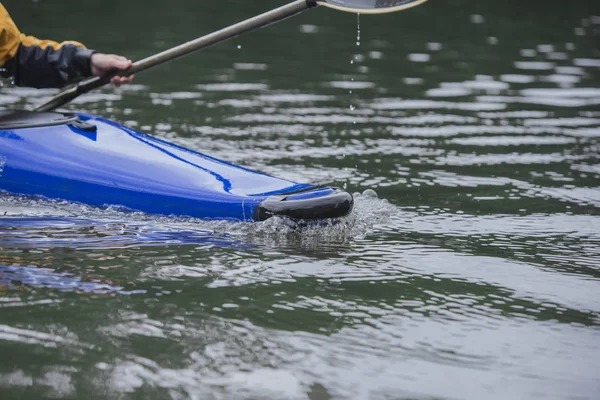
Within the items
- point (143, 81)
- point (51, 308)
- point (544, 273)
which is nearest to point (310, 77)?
point (143, 81)

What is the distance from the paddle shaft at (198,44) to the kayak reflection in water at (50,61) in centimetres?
4

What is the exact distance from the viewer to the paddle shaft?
4832 millimetres

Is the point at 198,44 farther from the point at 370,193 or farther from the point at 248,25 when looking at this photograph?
the point at 370,193

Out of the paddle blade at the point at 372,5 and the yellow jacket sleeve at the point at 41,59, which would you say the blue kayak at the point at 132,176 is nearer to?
the yellow jacket sleeve at the point at 41,59

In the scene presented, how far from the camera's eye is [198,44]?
16.5 ft

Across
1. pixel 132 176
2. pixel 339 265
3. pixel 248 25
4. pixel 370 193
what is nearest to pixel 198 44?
pixel 248 25

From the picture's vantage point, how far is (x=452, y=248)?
14.5 feet

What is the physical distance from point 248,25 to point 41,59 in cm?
118

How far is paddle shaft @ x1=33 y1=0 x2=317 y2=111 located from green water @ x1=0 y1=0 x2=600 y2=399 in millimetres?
851

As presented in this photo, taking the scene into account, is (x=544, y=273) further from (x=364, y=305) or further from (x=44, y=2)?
(x=44, y=2)

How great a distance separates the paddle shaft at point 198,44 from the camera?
4.83m

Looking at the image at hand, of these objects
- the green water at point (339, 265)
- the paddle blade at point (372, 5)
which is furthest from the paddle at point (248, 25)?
the green water at point (339, 265)

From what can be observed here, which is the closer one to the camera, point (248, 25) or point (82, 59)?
point (248, 25)

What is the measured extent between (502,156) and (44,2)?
884cm
